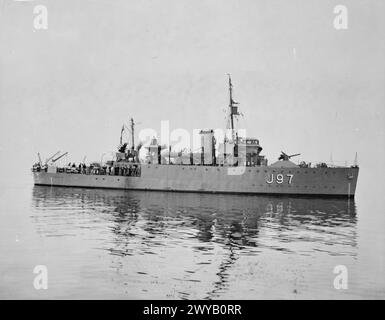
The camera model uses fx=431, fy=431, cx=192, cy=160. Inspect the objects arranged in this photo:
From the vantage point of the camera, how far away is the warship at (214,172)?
42406 millimetres

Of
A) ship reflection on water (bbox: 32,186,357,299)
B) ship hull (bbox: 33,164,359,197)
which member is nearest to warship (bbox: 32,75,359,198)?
ship hull (bbox: 33,164,359,197)

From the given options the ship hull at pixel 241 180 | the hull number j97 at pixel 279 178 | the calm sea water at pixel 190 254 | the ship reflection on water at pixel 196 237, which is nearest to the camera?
the calm sea water at pixel 190 254

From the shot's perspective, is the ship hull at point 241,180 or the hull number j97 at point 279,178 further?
the hull number j97 at point 279,178

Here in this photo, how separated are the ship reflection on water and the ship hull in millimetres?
9657

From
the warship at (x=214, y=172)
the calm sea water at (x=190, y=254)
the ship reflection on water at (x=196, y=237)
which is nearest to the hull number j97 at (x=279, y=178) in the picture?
the warship at (x=214, y=172)

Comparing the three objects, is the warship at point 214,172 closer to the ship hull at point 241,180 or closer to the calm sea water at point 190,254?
the ship hull at point 241,180

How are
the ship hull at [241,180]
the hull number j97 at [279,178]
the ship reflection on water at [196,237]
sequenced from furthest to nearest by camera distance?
1. the hull number j97 at [279,178]
2. the ship hull at [241,180]
3. the ship reflection on water at [196,237]

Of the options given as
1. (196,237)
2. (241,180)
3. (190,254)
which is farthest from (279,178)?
(190,254)

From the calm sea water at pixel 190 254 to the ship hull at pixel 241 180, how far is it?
14854 millimetres

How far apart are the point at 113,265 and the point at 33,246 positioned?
5.10 metres

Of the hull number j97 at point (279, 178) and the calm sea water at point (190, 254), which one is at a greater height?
the hull number j97 at point (279, 178)

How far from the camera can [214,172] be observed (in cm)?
4591

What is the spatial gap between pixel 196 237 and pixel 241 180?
1052 inches
